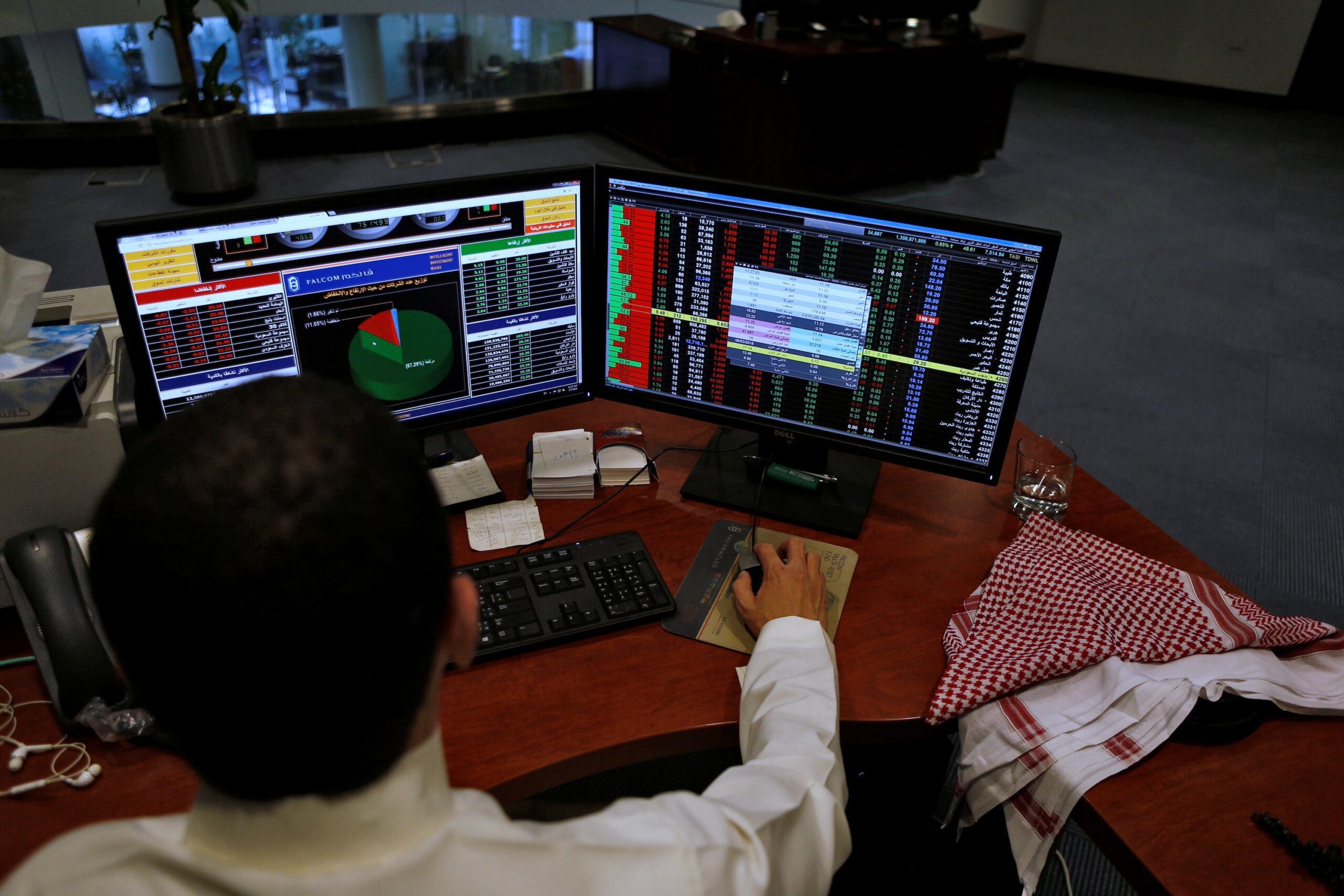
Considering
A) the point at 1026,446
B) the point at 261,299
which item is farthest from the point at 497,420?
the point at 1026,446

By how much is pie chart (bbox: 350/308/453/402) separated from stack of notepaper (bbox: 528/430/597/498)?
0.20 meters

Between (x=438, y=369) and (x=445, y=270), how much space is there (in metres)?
0.15

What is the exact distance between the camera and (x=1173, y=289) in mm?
4336

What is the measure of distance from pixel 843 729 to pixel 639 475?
0.56 meters

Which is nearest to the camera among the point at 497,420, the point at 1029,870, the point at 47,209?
the point at 1029,870

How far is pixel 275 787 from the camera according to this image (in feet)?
1.95

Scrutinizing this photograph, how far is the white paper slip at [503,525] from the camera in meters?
1.33

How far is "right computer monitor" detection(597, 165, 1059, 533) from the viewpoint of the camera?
1251mm

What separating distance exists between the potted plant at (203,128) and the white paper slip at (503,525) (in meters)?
3.82

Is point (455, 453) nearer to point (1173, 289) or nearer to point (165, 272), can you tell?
point (165, 272)

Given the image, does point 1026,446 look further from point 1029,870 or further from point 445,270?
point 445,270

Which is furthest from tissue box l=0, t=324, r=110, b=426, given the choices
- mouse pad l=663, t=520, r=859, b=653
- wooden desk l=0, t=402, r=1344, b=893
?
mouse pad l=663, t=520, r=859, b=653

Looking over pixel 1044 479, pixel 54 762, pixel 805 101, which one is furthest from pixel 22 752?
pixel 805 101

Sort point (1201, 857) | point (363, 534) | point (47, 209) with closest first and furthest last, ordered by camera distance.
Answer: point (363, 534)
point (1201, 857)
point (47, 209)
